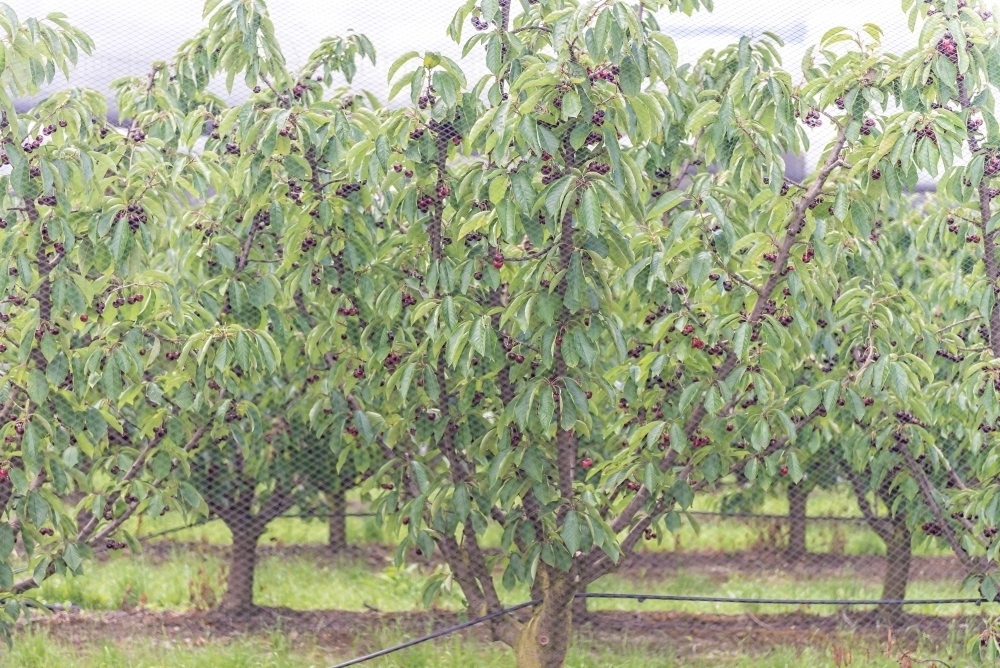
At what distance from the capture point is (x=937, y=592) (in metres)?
3.91

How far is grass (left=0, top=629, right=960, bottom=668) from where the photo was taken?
3.10m

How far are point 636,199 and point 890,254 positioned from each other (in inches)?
59.3

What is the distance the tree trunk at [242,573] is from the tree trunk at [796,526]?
6.78 feet

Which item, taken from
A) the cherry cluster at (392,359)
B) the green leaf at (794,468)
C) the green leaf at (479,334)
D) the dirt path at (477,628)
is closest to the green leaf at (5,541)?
the dirt path at (477,628)

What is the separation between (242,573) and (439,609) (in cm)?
71

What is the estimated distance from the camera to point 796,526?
4.46 meters

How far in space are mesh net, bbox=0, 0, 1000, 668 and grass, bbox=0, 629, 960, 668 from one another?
0.06 feet

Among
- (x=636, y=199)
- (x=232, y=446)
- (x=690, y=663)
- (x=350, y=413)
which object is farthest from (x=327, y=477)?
(x=636, y=199)

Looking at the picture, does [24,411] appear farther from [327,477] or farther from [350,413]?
[327,477]

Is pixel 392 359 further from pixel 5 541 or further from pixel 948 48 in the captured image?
pixel 948 48

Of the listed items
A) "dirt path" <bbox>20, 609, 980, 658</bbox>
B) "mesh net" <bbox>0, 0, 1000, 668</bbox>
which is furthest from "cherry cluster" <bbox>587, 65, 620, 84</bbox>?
"dirt path" <bbox>20, 609, 980, 658</bbox>

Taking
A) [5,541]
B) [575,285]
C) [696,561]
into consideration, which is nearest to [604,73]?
[575,285]

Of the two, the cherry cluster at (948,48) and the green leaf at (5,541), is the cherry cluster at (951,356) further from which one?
the green leaf at (5,541)

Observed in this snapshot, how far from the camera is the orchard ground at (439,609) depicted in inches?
127
